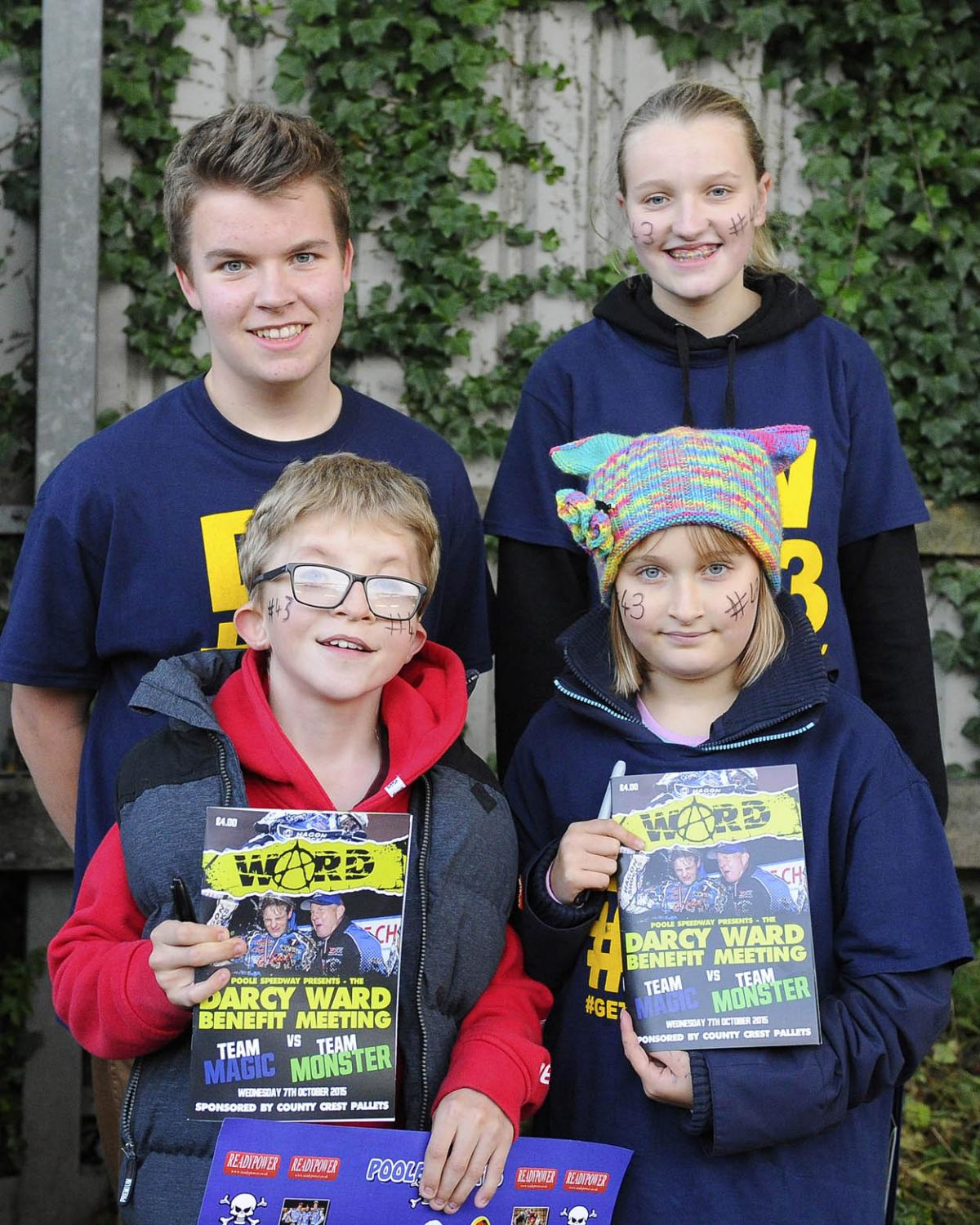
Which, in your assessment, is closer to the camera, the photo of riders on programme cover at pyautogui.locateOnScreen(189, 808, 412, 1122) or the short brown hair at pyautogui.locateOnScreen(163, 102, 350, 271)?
the photo of riders on programme cover at pyautogui.locateOnScreen(189, 808, 412, 1122)

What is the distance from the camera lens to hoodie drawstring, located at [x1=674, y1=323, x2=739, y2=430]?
2715 mm

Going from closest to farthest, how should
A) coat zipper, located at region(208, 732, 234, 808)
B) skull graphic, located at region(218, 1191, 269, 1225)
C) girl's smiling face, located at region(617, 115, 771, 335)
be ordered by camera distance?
1. skull graphic, located at region(218, 1191, 269, 1225)
2. coat zipper, located at region(208, 732, 234, 808)
3. girl's smiling face, located at region(617, 115, 771, 335)

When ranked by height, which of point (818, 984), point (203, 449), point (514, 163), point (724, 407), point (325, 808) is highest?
point (514, 163)

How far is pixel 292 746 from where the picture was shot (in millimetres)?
2117

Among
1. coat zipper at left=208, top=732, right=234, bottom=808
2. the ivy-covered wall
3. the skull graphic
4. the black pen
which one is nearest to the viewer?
the skull graphic

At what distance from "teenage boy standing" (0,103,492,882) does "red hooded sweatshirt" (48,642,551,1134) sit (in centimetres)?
40

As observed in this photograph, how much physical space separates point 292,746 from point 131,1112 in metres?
0.57

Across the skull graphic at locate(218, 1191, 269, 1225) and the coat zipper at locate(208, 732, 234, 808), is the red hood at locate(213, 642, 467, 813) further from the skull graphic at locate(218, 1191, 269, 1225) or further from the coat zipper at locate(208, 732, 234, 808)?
the skull graphic at locate(218, 1191, 269, 1225)

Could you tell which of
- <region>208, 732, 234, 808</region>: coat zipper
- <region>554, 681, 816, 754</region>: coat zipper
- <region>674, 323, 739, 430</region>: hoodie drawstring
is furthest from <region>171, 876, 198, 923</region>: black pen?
<region>674, 323, 739, 430</region>: hoodie drawstring

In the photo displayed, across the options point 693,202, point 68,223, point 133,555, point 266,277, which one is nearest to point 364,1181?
point 133,555

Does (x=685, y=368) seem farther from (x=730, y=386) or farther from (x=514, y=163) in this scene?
(x=514, y=163)

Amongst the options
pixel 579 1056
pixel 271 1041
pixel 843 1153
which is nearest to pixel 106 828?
pixel 271 1041

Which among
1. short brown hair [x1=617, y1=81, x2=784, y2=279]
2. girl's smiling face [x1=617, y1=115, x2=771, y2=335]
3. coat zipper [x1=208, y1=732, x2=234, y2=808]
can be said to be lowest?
coat zipper [x1=208, y1=732, x2=234, y2=808]

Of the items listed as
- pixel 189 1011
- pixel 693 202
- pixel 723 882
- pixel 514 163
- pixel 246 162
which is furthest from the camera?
pixel 514 163
